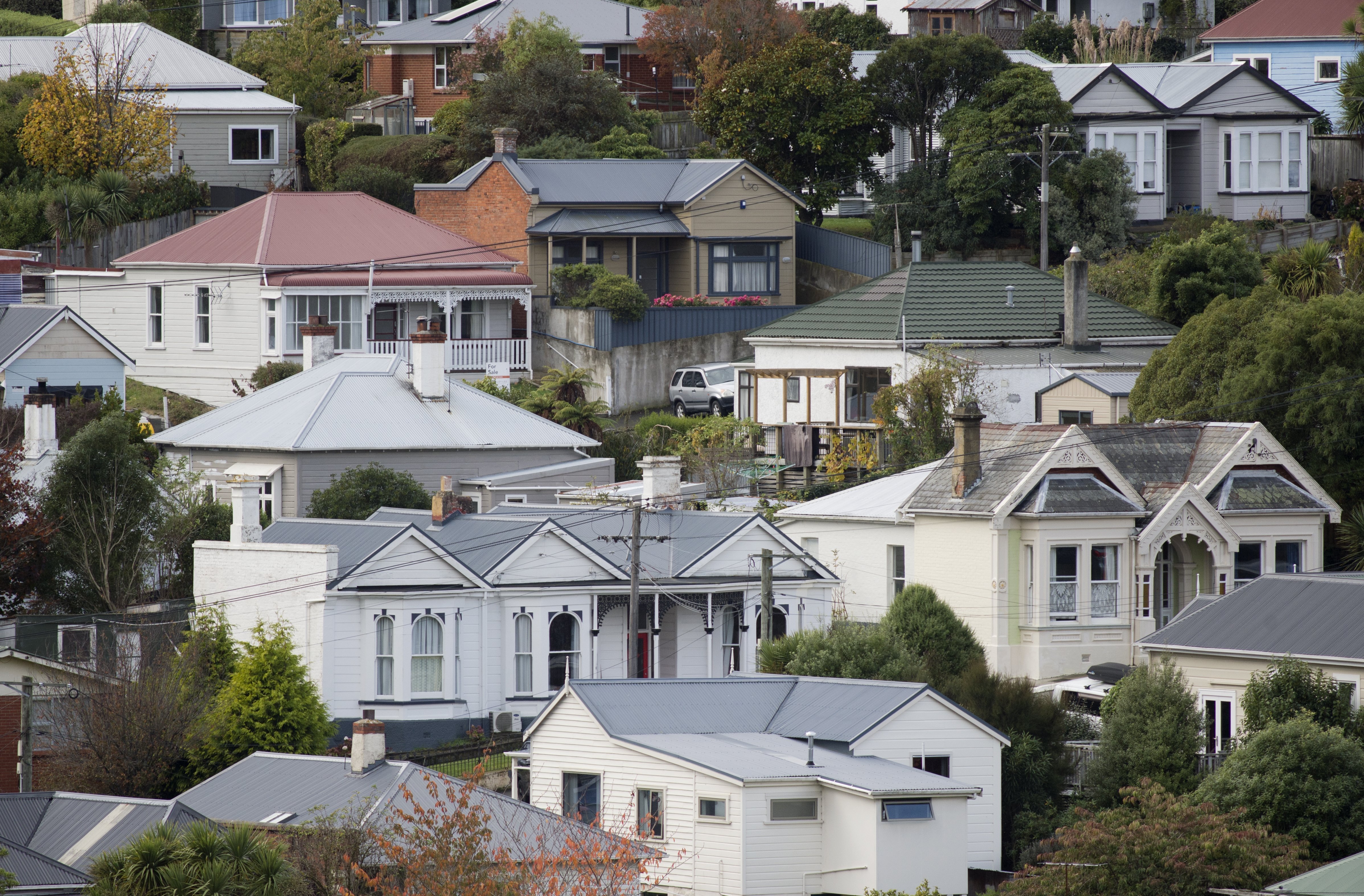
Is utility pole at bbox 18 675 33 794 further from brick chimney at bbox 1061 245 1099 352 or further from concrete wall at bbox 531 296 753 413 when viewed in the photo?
brick chimney at bbox 1061 245 1099 352

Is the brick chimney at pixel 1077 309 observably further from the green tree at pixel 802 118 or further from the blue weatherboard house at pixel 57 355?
the blue weatherboard house at pixel 57 355

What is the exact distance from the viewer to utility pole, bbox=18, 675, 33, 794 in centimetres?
3647

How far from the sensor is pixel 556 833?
101ft

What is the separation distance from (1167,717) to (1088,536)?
7.29 metres

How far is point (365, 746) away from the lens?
32.8 metres

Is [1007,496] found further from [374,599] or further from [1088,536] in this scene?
[374,599]

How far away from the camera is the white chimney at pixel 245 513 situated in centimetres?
4306

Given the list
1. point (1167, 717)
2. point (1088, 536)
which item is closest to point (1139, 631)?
point (1088, 536)

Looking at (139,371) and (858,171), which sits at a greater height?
(858,171)

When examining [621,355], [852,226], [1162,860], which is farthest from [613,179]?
[1162,860]

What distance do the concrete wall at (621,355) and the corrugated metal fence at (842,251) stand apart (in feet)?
17.2

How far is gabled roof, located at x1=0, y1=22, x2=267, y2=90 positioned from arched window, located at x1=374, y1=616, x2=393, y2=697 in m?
39.3

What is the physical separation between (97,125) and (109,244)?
161 inches

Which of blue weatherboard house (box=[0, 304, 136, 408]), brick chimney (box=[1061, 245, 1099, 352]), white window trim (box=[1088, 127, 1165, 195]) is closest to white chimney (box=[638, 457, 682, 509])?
brick chimney (box=[1061, 245, 1099, 352])
